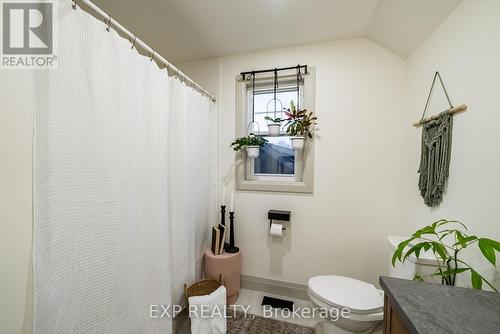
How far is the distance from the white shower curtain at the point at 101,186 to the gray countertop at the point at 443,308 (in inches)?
45.8

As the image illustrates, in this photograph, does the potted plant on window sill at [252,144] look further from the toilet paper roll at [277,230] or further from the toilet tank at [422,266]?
the toilet tank at [422,266]

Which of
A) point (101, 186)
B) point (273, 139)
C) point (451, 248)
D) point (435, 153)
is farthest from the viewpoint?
point (273, 139)

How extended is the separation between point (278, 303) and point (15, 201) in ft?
6.21

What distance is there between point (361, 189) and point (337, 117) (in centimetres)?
66

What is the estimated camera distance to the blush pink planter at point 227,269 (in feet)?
5.55

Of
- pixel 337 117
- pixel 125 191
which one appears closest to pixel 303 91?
pixel 337 117

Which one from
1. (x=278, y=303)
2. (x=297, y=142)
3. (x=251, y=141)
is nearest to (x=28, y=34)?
(x=251, y=141)

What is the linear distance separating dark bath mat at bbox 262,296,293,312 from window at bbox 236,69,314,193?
1012 mm

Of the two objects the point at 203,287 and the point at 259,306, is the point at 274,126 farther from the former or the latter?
the point at 259,306

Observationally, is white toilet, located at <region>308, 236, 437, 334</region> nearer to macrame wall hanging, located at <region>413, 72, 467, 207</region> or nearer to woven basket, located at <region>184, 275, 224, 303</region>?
macrame wall hanging, located at <region>413, 72, 467, 207</region>

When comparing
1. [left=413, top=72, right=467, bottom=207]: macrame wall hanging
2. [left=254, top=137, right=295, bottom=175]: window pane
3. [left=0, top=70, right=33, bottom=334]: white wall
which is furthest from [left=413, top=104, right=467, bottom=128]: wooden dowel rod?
[left=0, top=70, right=33, bottom=334]: white wall

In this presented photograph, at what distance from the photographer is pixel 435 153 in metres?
1.17

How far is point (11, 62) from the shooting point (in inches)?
26.3

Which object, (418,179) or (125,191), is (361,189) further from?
(125,191)
